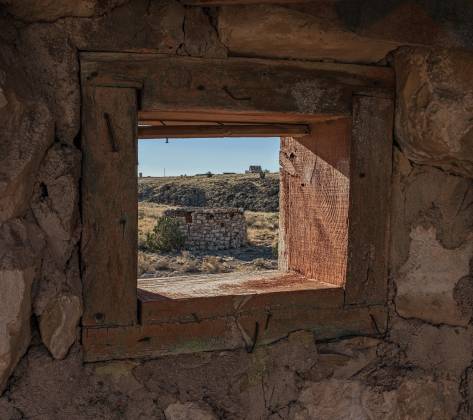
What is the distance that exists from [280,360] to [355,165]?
0.90 metres

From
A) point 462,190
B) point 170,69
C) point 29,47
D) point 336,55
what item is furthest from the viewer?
point 462,190

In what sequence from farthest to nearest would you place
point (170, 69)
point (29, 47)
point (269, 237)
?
point (269, 237) → point (170, 69) → point (29, 47)

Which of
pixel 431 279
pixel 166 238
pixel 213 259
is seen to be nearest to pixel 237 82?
pixel 431 279

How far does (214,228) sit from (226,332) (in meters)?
9.97

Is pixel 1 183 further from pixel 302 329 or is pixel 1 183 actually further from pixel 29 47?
pixel 302 329

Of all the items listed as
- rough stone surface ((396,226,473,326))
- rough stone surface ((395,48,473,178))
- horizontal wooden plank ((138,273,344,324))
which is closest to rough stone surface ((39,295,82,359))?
horizontal wooden plank ((138,273,344,324))

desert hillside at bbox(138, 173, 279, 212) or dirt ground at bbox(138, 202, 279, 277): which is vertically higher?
desert hillside at bbox(138, 173, 279, 212)

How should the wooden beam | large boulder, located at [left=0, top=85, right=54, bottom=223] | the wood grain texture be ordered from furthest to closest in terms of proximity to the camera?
the wooden beam < the wood grain texture < large boulder, located at [left=0, top=85, right=54, bottom=223]

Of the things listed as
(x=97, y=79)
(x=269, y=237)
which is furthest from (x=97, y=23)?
(x=269, y=237)

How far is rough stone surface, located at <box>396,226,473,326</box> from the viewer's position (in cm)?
244

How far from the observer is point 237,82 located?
2133mm

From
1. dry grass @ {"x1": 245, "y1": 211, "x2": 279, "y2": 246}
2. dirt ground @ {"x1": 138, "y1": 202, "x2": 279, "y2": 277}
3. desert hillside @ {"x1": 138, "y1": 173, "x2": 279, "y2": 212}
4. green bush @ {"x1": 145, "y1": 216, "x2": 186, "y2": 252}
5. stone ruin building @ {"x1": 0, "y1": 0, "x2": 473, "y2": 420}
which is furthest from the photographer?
desert hillside @ {"x1": 138, "y1": 173, "x2": 279, "y2": 212}

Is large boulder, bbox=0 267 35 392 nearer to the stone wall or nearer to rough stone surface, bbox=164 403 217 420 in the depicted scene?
rough stone surface, bbox=164 403 217 420

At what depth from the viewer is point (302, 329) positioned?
2326 millimetres
